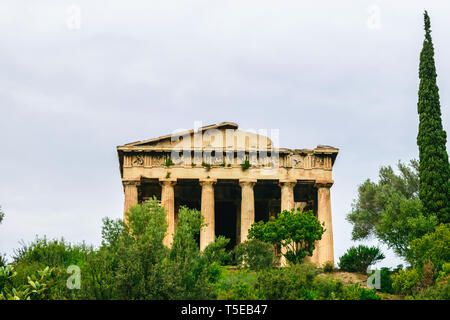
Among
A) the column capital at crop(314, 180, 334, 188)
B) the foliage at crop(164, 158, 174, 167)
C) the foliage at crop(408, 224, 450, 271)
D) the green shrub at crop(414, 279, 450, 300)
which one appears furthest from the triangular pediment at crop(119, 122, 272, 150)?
the green shrub at crop(414, 279, 450, 300)

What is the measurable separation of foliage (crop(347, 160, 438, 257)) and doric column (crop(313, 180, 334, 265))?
159 inches

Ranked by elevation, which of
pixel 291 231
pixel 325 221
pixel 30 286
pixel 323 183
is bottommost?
pixel 30 286

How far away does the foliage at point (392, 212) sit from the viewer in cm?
4583

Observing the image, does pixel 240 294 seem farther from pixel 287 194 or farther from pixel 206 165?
pixel 206 165

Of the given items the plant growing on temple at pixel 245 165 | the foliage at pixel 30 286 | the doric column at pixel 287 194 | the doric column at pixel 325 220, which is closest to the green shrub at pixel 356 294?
the doric column at pixel 325 220

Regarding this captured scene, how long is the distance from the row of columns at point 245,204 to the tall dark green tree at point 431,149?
21.7ft

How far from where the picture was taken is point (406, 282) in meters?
36.7

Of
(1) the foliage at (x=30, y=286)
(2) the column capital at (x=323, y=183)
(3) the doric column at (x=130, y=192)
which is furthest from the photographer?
(2) the column capital at (x=323, y=183)

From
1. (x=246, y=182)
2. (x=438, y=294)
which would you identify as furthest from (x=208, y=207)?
(x=438, y=294)

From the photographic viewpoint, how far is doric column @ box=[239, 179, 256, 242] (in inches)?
1887

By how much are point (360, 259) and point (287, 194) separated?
7.21m

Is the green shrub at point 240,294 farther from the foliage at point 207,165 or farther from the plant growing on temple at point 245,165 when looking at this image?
the foliage at point 207,165

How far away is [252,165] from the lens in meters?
48.9
